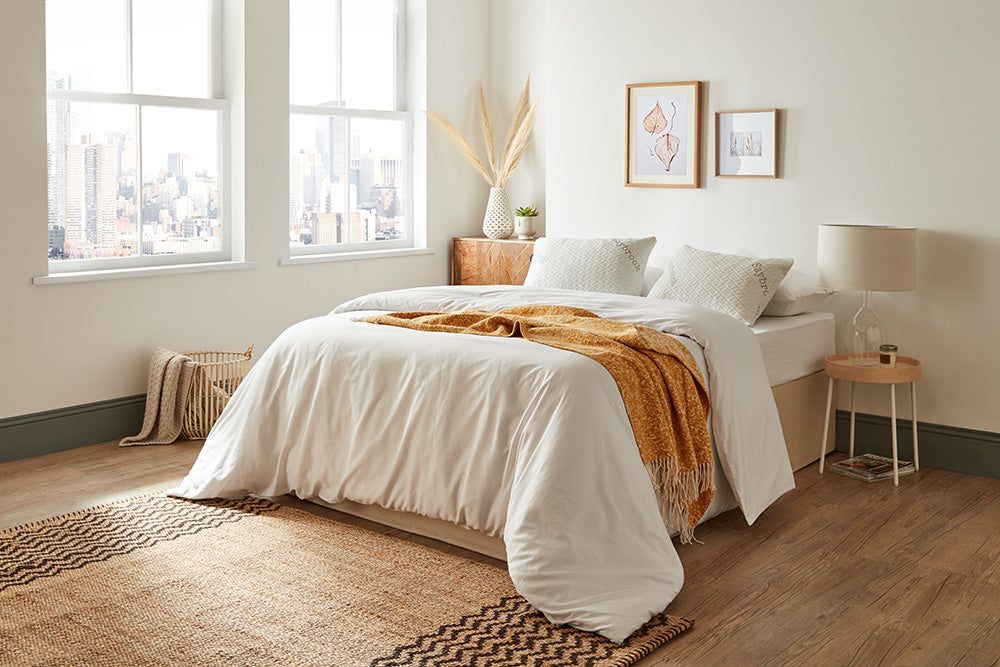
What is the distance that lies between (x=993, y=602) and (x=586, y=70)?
3555mm

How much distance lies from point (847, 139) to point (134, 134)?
345 cm

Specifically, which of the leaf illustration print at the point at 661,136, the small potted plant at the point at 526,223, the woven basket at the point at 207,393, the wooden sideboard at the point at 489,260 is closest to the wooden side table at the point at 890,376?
the leaf illustration print at the point at 661,136

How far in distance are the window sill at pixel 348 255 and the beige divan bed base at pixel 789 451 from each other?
7.26ft

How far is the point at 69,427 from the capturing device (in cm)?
476

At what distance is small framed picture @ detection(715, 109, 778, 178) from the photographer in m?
4.92

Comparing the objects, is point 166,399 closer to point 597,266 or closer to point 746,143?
point 597,266

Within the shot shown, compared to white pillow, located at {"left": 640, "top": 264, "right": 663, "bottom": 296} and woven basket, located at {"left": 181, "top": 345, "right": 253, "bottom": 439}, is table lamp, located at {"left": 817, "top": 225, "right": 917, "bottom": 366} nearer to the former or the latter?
white pillow, located at {"left": 640, "top": 264, "right": 663, "bottom": 296}

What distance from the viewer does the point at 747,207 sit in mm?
5062

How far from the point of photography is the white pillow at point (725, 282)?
14.4ft

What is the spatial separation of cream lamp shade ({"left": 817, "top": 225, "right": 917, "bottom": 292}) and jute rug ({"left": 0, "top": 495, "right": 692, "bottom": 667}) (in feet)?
6.70

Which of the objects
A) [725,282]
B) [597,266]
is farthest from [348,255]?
[725,282]

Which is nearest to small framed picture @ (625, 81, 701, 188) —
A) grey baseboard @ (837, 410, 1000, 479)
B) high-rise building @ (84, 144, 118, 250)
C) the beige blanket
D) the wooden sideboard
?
the wooden sideboard

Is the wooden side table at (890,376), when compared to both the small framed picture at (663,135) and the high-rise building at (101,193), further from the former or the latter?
the high-rise building at (101,193)

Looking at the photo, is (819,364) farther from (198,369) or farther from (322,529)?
(198,369)
